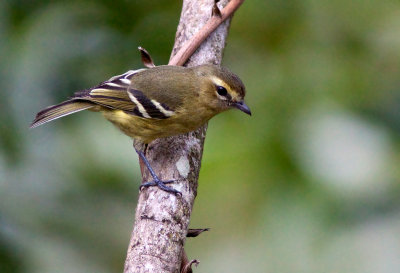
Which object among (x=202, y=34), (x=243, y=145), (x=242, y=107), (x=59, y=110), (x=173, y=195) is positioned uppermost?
(x=202, y=34)

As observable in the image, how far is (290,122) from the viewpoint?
2914mm

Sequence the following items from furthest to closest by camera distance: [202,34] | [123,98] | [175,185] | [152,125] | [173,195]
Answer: [123,98]
[152,125]
[202,34]
[175,185]
[173,195]

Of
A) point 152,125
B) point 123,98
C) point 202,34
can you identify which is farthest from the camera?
point 123,98

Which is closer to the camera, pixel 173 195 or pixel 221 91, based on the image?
pixel 173 195

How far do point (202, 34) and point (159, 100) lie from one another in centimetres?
45

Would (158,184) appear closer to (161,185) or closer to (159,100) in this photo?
(161,185)

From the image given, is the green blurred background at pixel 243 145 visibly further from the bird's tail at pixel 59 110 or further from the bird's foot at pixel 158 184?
the bird's foot at pixel 158 184

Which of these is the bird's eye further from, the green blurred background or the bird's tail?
the bird's tail

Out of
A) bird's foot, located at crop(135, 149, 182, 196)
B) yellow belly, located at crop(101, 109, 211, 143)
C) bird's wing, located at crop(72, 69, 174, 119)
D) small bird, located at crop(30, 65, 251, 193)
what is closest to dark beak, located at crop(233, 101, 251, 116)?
small bird, located at crop(30, 65, 251, 193)

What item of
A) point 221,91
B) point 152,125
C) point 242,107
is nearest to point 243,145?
point 242,107

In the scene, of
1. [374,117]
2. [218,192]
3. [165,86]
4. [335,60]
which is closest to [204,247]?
[218,192]

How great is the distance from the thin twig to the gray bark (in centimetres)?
4

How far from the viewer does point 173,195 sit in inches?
88.1

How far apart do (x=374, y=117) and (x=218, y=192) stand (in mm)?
904
